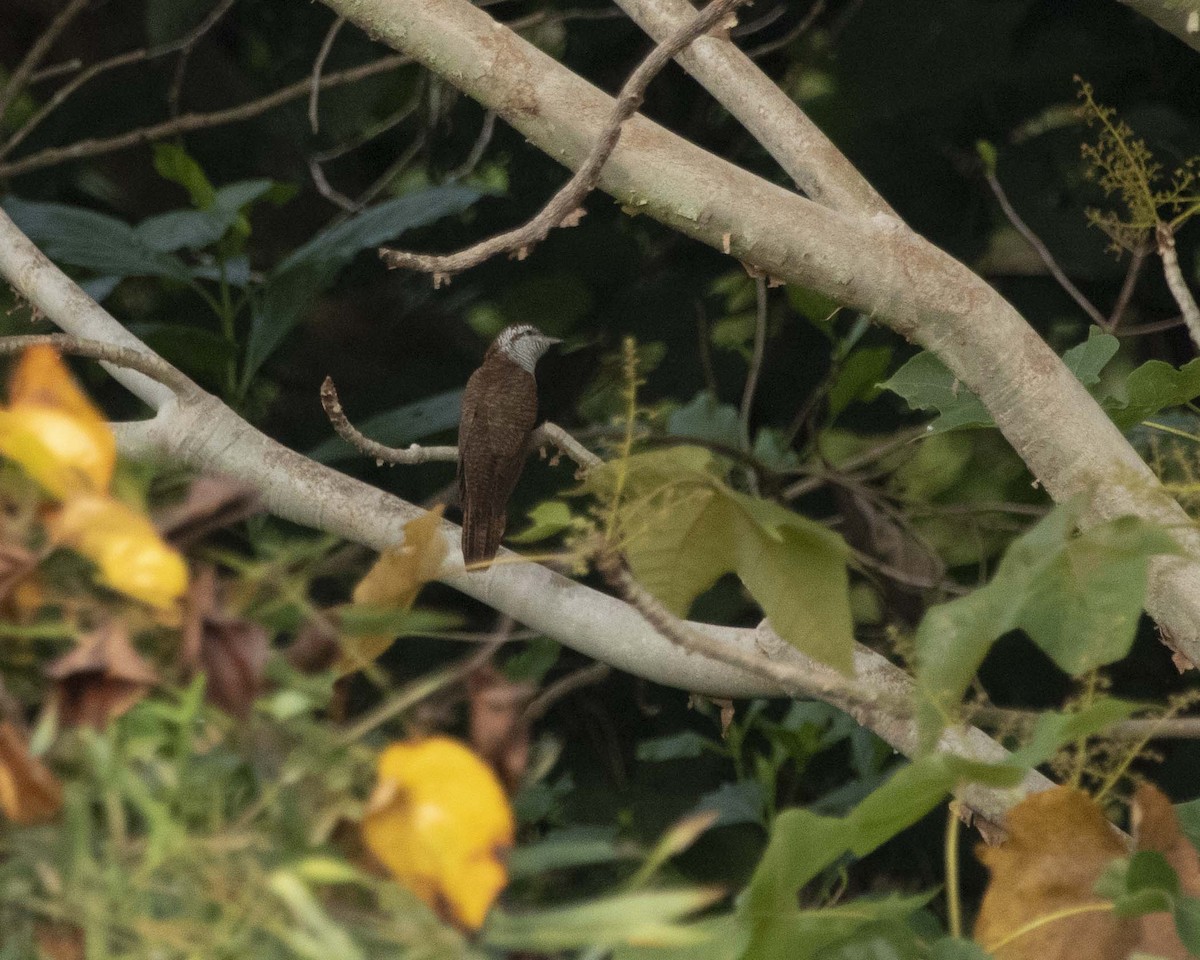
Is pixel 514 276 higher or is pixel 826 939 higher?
pixel 514 276

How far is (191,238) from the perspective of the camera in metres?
1.53

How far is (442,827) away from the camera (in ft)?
0.94

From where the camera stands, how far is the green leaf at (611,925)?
267mm

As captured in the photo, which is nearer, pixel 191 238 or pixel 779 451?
pixel 191 238

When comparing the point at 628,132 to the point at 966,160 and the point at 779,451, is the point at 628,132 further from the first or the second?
the point at 966,160

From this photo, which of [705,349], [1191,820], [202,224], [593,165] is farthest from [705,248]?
[1191,820]

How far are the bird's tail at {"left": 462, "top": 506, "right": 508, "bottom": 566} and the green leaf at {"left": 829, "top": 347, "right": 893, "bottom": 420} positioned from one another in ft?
1.85

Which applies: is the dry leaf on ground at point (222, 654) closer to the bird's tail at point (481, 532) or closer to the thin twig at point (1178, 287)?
the thin twig at point (1178, 287)

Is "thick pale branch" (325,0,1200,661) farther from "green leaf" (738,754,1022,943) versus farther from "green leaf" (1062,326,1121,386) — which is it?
"green leaf" (738,754,1022,943)

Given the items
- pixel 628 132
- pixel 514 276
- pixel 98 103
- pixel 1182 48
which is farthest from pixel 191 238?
pixel 1182 48

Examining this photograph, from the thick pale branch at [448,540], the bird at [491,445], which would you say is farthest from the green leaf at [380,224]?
the thick pale branch at [448,540]

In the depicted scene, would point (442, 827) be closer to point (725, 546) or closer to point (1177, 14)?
point (725, 546)

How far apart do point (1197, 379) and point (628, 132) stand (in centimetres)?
32

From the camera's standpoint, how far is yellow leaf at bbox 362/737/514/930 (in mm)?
281
